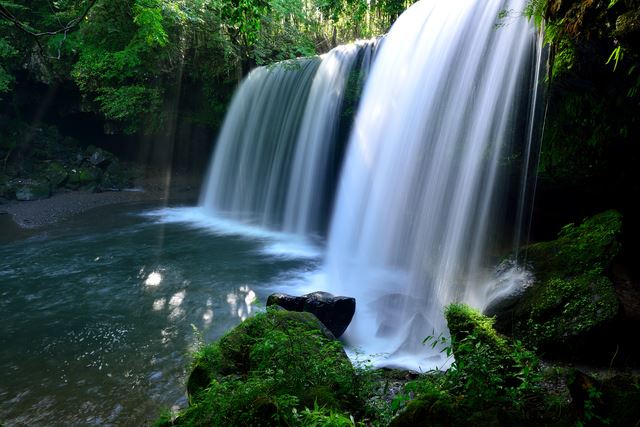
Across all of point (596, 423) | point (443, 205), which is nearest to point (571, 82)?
point (443, 205)

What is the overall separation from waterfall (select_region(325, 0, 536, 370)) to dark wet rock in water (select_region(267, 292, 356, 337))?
28 centimetres

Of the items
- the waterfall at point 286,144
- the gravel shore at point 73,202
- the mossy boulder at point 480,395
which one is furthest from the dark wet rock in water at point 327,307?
the gravel shore at point 73,202

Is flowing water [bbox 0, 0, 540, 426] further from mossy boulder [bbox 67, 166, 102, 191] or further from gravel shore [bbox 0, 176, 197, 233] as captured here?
mossy boulder [bbox 67, 166, 102, 191]

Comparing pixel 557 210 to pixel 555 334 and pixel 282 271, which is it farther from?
pixel 282 271

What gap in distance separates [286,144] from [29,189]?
8.97 m

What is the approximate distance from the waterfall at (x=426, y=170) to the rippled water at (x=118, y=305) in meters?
1.69

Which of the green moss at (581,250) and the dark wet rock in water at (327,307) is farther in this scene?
the dark wet rock in water at (327,307)

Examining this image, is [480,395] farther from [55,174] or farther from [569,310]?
[55,174]

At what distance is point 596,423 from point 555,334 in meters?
2.02

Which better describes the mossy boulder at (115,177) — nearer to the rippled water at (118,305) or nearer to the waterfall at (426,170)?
the rippled water at (118,305)

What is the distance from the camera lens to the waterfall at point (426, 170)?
6445mm

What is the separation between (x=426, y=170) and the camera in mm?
7988

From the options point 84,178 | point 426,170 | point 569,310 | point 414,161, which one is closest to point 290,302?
point 569,310

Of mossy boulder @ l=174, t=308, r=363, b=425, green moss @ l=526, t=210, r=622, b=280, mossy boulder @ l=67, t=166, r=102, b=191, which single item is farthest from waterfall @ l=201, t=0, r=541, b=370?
mossy boulder @ l=67, t=166, r=102, b=191
